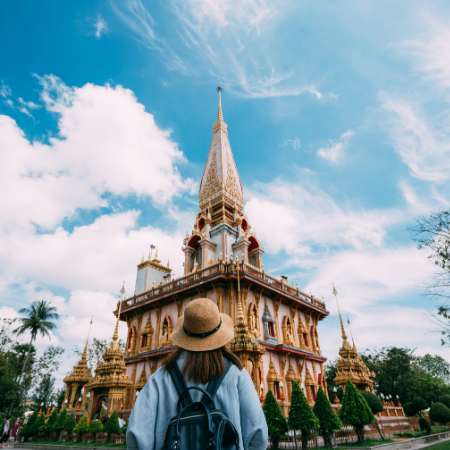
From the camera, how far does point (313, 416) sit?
1199 centimetres

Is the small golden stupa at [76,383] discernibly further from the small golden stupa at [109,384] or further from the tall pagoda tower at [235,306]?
the small golden stupa at [109,384]

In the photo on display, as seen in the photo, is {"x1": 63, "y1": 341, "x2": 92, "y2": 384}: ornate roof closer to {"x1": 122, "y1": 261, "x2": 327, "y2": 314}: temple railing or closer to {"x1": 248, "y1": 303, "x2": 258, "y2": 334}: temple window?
{"x1": 122, "y1": 261, "x2": 327, "y2": 314}: temple railing

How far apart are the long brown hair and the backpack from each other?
0.11 metres

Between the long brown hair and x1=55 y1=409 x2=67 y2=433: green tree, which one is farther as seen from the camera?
x1=55 y1=409 x2=67 y2=433: green tree

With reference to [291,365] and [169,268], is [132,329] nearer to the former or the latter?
[169,268]

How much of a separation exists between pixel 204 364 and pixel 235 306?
58.7 feet

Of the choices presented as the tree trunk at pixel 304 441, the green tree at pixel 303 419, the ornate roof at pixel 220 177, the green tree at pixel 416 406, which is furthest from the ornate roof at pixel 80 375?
the green tree at pixel 416 406

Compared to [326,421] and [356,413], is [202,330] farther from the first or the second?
[356,413]

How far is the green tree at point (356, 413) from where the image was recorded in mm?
13578

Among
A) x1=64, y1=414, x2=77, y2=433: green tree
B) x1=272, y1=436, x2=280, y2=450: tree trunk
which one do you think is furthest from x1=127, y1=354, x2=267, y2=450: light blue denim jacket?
x1=64, y1=414, x2=77, y2=433: green tree

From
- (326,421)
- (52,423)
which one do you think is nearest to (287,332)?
(326,421)

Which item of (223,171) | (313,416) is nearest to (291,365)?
(313,416)

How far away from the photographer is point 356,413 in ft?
44.7

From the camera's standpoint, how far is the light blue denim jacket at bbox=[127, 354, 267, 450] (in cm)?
211
